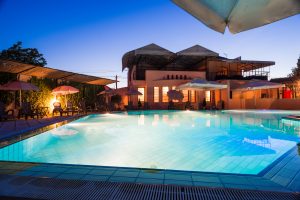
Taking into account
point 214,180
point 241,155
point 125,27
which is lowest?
point 241,155

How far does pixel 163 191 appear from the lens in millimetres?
1951

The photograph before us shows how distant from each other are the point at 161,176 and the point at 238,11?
212cm

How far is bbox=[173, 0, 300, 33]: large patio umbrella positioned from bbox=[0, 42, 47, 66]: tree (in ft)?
76.7

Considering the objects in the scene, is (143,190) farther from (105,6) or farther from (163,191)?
(105,6)

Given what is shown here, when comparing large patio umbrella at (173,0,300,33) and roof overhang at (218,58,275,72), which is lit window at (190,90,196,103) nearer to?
roof overhang at (218,58,275,72)

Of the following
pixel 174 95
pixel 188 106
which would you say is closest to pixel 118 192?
pixel 174 95

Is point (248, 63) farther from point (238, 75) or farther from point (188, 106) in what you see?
point (188, 106)

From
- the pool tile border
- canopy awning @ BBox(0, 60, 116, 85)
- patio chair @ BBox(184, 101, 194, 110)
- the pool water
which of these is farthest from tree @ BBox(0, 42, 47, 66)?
the pool tile border

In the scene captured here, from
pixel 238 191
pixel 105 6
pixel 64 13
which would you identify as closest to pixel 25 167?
pixel 238 191

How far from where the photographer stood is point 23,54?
22.3m

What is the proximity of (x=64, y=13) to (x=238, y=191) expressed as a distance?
20133mm

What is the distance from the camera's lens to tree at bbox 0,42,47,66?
2123cm

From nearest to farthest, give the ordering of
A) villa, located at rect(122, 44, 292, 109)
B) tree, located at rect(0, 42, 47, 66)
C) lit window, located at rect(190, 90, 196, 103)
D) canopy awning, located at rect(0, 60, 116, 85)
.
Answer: canopy awning, located at rect(0, 60, 116, 85)
villa, located at rect(122, 44, 292, 109)
lit window, located at rect(190, 90, 196, 103)
tree, located at rect(0, 42, 47, 66)

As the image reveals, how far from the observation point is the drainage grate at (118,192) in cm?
179
